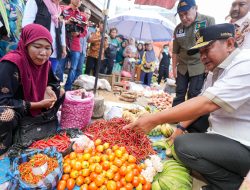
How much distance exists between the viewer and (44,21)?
3.72 metres

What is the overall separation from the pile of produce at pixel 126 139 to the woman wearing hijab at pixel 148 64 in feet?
24.9

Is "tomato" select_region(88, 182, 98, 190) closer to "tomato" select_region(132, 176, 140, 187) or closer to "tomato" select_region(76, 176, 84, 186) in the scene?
"tomato" select_region(76, 176, 84, 186)

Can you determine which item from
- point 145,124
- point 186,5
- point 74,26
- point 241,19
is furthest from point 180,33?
point 145,124

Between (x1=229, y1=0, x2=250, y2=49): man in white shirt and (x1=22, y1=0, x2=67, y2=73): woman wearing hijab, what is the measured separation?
3.14 m

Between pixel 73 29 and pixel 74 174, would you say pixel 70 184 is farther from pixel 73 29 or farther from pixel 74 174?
pixel 73 29

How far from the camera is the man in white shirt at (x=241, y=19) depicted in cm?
362

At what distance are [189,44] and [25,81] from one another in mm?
3014

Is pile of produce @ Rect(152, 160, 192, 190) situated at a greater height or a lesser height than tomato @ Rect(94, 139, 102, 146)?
lesser

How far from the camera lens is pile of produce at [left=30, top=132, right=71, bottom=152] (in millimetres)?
2439

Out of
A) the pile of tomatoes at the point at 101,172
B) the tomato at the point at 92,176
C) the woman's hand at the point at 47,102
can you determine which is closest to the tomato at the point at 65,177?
the pile of tomatoes at the point at 101,172

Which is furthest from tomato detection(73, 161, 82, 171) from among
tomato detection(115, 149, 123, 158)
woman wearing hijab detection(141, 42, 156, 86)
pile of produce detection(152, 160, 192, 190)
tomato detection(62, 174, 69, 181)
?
woman wearing hijab detection(141, 42, 156, 86)

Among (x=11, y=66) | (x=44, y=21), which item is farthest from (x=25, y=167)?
(x=44, y=21)

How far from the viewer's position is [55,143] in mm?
2508

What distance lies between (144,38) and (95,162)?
8599mm
